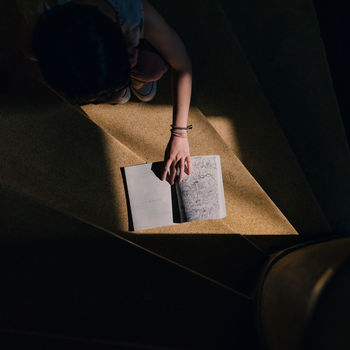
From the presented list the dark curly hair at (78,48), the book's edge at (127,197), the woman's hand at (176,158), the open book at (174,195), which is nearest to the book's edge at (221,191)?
the open book at (174,195)

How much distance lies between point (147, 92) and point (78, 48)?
0.63m

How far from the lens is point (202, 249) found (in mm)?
1309

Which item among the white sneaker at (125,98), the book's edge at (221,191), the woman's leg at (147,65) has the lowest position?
the book's edge at (221,191)

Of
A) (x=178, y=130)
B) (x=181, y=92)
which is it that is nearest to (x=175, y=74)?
(x=181, y=92)

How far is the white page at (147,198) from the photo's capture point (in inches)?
48.9

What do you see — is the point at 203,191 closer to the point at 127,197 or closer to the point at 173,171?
the point at 173,171

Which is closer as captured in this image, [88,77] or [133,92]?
[88,77]

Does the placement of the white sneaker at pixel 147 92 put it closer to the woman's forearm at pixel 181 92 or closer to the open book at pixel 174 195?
the woman's forearm at pixel 181 92

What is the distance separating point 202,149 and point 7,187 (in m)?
0.84

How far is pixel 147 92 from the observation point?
1328 millimetres

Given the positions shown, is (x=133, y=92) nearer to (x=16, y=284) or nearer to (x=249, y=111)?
(x=249, y=111)

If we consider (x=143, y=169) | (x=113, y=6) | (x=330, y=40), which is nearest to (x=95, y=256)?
(x=143, y=169)

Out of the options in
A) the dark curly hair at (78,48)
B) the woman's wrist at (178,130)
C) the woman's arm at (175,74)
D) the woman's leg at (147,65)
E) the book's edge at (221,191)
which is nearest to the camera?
the dark curly hair at (78,48)

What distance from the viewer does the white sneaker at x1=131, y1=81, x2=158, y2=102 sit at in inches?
51.4
